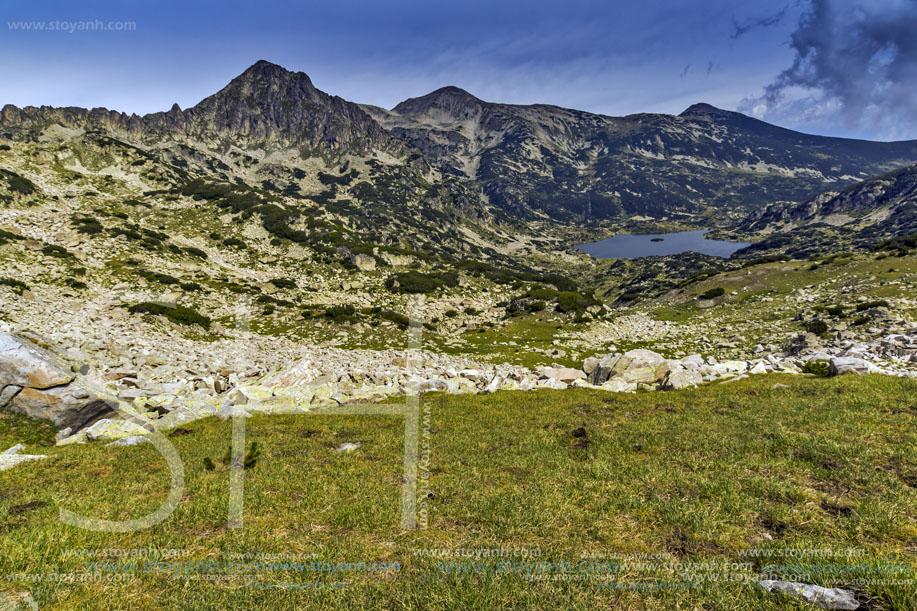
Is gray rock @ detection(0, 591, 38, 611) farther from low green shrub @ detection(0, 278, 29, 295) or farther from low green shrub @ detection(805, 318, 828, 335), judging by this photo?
low green shrub @ detection(0, 278, 29, 295)

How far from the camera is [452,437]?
48.8 ft

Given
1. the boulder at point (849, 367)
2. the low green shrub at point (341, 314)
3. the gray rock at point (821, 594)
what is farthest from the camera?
the low green shrub at point (341, 314)

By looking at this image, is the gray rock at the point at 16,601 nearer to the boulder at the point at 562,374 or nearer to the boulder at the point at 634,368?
the boulder at the point at 634,368

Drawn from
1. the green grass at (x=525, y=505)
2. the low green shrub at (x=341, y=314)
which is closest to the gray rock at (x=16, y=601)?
the green grass at (x=525, y=505)

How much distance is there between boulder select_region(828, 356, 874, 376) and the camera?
63.6ft

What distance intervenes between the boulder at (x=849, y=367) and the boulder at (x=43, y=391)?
122ft

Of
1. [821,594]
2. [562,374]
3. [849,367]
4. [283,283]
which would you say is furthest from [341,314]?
[821,594]

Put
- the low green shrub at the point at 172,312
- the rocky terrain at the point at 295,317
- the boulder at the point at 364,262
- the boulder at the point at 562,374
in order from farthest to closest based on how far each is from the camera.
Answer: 1. the boulder at the point at 364,262
2. the low green shrub at the point at 172,312
3. the boulder at the point at 562,374
4. the rocky terrain at the point at 295,317

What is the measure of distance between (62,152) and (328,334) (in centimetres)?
15669

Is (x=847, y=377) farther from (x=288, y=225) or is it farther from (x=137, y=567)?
(x=288, y=225)

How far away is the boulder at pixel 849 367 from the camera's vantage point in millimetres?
19391

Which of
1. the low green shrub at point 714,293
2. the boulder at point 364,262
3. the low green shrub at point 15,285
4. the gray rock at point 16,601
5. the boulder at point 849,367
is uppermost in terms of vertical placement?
the boulder at point 364,262

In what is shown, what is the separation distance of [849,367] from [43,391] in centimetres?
3942

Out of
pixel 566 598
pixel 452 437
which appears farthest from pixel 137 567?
pixel 452 437
